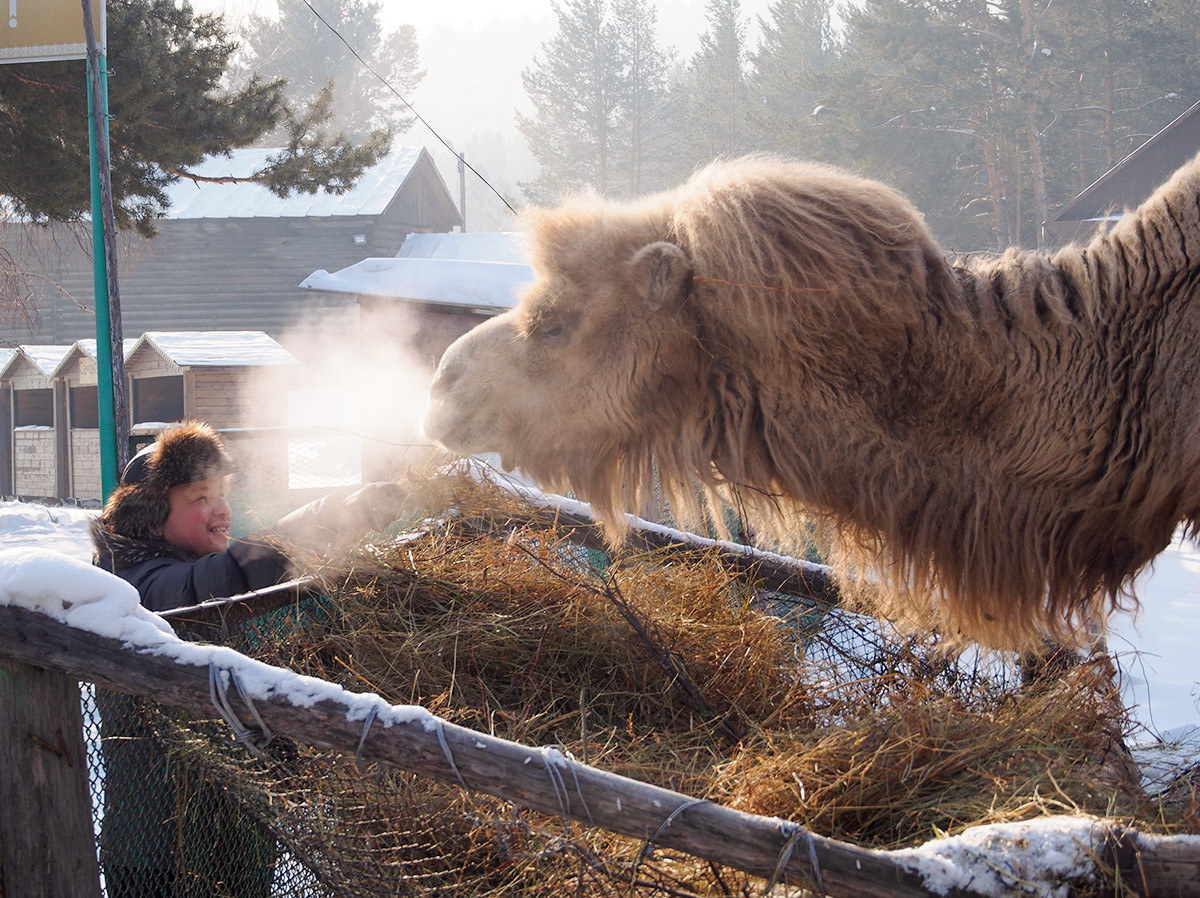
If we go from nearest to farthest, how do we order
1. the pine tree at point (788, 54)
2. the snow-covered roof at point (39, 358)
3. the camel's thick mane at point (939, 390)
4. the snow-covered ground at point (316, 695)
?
the snow-covered ground at point (316, 695) → the camel's thick mane at point (939, 390) → the snow-covered roof at point (39, 358) → the pine tree at point (788, 54)

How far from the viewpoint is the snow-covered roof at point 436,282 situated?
42.3ft

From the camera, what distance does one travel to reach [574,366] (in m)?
2.81

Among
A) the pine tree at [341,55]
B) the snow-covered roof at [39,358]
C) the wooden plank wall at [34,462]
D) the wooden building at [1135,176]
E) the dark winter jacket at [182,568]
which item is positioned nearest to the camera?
the dark winter jacket at [182,568]

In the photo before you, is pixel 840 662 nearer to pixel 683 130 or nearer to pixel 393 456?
pixel 393 456

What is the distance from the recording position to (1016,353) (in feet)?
7.87

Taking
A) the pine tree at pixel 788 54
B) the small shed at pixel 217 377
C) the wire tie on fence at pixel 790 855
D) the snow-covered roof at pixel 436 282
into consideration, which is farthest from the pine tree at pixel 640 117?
the wire tie on fence at pixel 790 855

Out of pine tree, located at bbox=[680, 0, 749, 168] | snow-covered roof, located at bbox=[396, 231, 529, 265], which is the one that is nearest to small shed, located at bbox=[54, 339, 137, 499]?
snow-covered roof, located at bbox=[396, 231, 529, 265]

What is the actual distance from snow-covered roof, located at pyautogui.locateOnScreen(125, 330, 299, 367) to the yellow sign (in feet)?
23.6

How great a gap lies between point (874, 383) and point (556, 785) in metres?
1.34

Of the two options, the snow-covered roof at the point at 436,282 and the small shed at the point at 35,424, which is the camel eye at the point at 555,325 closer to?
the snow-covered roof at the point at 436,282

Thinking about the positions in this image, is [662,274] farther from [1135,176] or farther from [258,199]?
[258,199]

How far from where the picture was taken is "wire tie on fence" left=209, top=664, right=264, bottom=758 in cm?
195

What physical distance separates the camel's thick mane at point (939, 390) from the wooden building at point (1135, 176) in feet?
77.1

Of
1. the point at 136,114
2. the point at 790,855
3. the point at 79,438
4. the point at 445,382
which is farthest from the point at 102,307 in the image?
the point at 79,438
